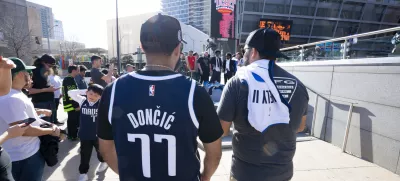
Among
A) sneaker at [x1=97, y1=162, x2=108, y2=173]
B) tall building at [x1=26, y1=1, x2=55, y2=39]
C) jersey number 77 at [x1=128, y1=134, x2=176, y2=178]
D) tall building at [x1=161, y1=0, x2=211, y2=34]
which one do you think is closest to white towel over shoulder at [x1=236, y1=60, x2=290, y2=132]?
jersey number 77 at [x1=128, y1=134, x2=176, y2=178]

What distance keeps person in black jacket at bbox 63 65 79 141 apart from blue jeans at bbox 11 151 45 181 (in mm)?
2736

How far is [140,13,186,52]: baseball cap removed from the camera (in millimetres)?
1274

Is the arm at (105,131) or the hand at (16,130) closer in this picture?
the arm at (105,131)

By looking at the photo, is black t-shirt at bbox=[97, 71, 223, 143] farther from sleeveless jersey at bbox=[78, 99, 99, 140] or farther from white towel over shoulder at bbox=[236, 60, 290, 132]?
sleeveless jersey at bbox=[78, 99, 99, 140]

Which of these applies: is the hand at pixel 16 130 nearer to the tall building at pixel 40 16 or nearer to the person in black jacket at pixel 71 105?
the person in black jacket at pixel 71 105

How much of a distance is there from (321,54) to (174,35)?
6493 mm

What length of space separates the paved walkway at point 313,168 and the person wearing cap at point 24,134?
1.57 meters

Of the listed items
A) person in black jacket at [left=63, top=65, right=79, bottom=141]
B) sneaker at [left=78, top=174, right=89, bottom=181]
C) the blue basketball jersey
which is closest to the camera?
the blue basketball jersey

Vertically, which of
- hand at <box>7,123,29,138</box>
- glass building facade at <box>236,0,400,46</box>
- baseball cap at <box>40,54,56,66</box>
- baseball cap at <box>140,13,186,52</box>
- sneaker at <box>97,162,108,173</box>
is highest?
glass building facade at <box>236,0,400,46</box>

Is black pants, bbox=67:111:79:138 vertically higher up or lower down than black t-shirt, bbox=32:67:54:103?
lower down

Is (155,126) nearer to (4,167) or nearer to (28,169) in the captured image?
(4,167)

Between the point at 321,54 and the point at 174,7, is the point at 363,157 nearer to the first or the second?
the point at 321,54

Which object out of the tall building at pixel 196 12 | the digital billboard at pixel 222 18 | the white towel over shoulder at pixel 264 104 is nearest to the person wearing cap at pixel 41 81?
the white towel over shoulder at pixel 264 104

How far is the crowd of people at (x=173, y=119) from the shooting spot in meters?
1.22
